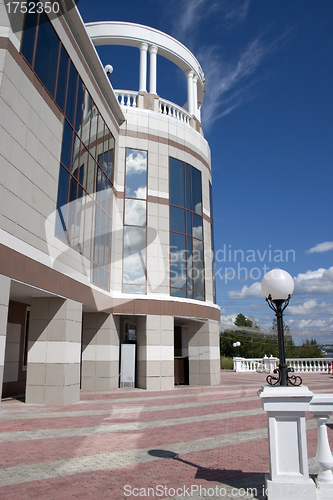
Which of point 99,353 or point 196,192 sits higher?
point 196,192

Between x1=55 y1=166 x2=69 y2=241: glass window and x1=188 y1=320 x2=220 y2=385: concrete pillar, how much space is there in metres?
10.7

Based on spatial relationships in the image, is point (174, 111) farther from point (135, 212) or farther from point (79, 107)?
point (79, 107)

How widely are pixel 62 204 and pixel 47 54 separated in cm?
488

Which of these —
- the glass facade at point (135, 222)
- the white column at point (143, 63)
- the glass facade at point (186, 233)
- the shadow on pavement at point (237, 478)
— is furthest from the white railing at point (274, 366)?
the shadow on pavement at point (237, 478)

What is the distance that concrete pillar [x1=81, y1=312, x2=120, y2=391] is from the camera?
17391mm

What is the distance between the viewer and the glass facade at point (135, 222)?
62.5ft

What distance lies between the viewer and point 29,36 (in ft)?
36.1

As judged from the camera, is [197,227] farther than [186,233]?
Yes

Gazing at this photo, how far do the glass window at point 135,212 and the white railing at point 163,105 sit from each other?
560 centimetres

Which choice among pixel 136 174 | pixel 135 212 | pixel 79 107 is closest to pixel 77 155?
pixel 79 107

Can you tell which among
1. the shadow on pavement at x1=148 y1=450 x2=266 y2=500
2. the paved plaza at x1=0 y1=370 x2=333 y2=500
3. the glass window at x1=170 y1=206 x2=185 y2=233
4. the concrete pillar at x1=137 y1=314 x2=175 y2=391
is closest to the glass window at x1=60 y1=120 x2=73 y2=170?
the glass window at x1=170 y1=206 x2=185 y2=233

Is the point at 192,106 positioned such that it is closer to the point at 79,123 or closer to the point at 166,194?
the point at 166,194

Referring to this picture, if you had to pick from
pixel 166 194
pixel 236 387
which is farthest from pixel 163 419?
pixel 166 194

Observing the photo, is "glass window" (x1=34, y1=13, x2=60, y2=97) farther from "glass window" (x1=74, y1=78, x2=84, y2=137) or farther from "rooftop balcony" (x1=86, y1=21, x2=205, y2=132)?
"rooftop balcony" (x1=86, y1=21, x2=205, y2=132)
